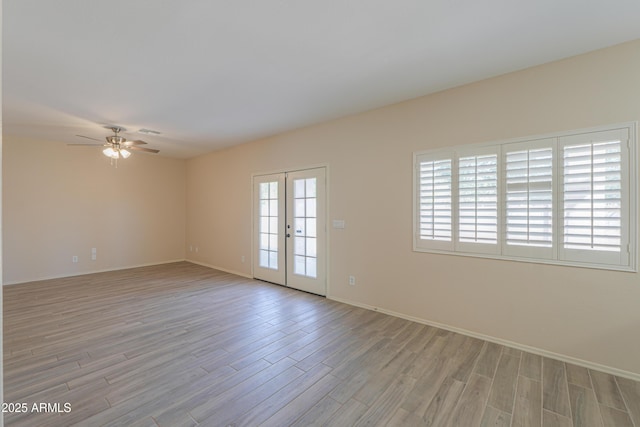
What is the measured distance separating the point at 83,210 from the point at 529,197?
23.9 feet

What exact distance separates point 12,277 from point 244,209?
4019mm

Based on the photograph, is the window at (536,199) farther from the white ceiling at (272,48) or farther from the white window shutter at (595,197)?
the white ceiling at (272,48)

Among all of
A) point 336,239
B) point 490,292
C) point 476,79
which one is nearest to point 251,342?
point 336,239

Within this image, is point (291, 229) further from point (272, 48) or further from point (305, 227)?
point (272, 48)

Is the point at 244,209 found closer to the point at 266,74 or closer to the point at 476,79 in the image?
the point at 266,74

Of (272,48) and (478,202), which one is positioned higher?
(272,48)

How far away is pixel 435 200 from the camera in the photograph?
3.57 meters

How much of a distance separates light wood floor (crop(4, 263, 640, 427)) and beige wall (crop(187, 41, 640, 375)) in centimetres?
27

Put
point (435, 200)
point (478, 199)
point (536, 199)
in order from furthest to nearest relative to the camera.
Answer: point (435, 200)
point (478, 199)
point (536, 199)

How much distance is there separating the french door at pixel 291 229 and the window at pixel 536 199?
1604mm

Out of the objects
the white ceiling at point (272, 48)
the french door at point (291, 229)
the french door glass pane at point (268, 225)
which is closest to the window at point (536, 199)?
the white ceiling at point (272, 48)

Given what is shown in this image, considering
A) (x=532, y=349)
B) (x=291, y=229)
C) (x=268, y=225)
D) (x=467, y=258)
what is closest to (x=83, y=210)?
(x=268, y=225)

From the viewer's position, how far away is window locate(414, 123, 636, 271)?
8.70ft

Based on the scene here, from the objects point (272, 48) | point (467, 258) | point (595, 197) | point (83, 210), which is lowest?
point (467, 258)
